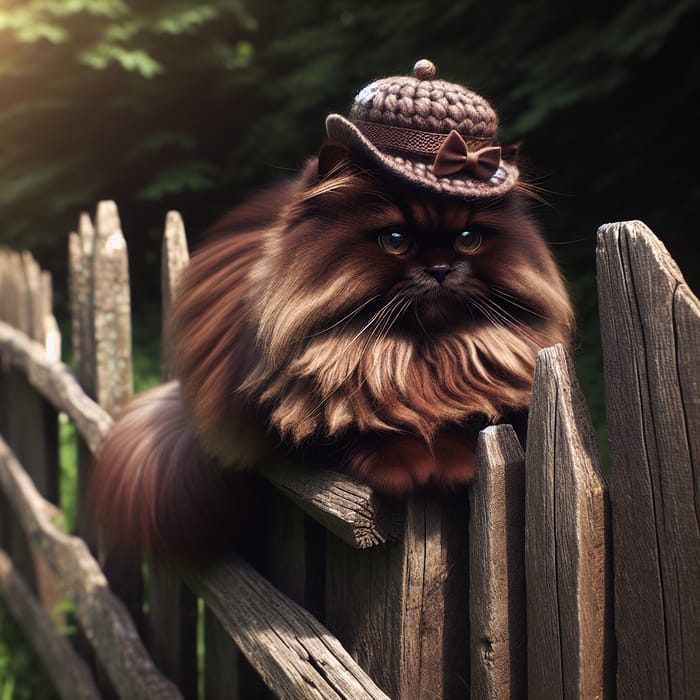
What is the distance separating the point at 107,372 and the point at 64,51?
342 centimetres

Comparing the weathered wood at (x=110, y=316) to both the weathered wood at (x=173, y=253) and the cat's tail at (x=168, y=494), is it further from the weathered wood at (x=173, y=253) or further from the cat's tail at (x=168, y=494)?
the cat's tail at (x=168, y=494)

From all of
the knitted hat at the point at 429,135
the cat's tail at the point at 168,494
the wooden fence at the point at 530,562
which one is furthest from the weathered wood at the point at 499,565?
the cat's tail at the point at 168,494

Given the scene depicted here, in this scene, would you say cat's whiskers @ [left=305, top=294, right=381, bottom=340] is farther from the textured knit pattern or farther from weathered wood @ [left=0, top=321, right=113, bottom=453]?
weathered wood @ [left=0, top=321, right=113, bottom=453]

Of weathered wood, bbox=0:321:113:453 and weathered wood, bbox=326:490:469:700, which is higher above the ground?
weathered wood, bbox=0:321:113:453

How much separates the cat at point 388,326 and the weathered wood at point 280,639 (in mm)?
280

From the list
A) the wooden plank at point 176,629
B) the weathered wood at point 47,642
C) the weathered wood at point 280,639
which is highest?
the weathered wood at point 280,639

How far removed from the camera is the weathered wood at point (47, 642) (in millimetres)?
2504

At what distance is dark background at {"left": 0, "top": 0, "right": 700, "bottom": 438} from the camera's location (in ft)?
11.1

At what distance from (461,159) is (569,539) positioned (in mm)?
506

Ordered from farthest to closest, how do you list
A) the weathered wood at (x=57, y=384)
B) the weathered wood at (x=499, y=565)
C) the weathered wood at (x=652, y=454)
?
the weathered wood at (x=57, y=384) < the weathered wood at (x=499, y=565) < the weathered wood at (x=652, y=454)

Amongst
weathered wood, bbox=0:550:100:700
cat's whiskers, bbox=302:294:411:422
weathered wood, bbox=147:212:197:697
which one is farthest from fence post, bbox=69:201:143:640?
cat's whiskers, bbox=302:294:411:422

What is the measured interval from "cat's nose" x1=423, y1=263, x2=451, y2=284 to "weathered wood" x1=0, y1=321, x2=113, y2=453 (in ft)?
4.35

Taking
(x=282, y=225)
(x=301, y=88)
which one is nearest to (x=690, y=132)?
(x=301, y=88)

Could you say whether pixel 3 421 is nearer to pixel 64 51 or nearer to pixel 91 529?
pixel 91 529
